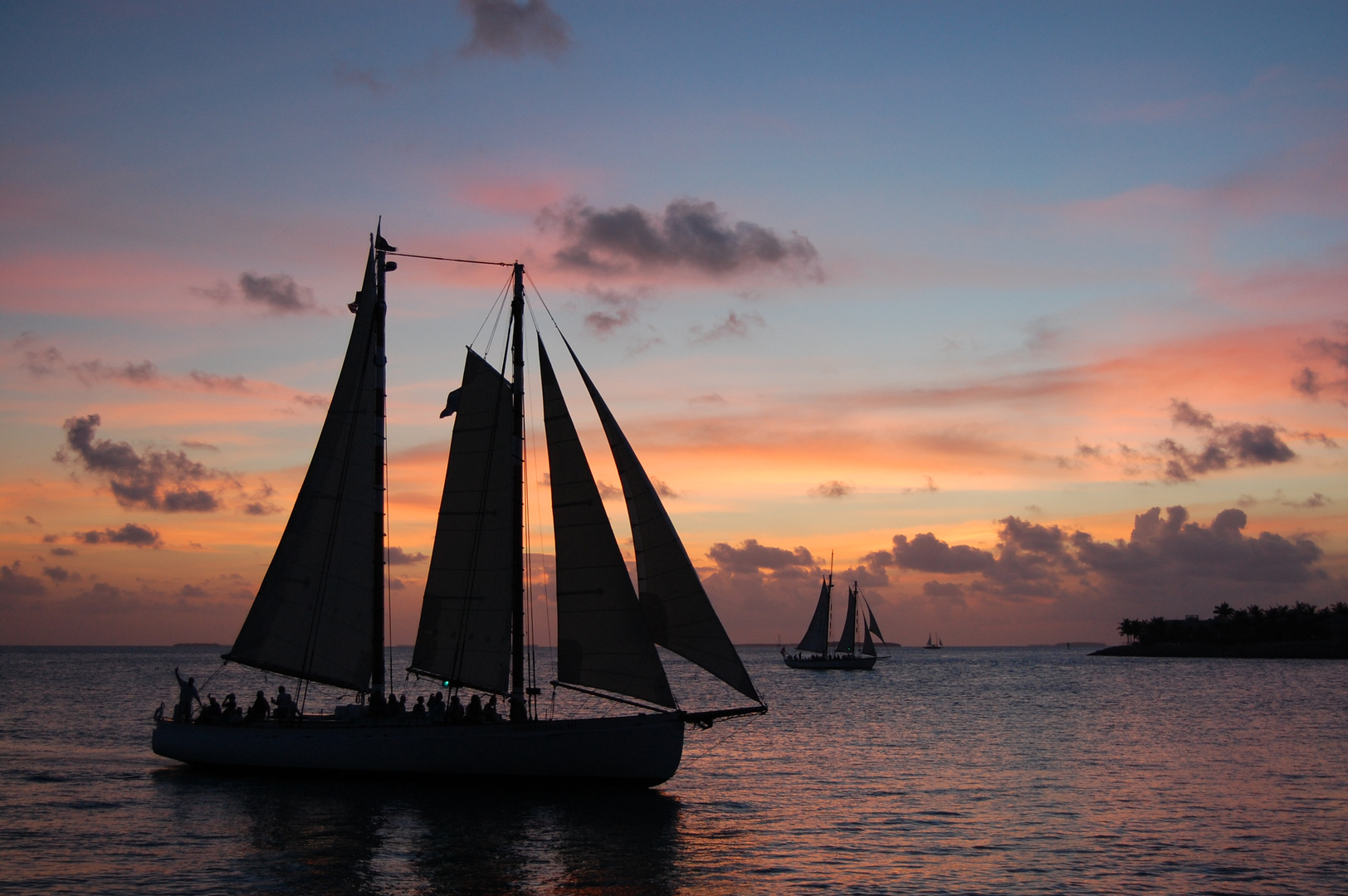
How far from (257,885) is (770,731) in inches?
1612

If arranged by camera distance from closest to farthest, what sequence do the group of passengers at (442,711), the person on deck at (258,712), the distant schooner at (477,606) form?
the distant schooner at (477,606), the group of passengers at (442,711), the person on deck at (258,712)

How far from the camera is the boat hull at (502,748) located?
31.4 m

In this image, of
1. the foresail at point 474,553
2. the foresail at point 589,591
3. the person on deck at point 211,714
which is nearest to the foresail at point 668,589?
the foresail at point 589,591

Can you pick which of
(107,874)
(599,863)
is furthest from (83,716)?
(599,863)

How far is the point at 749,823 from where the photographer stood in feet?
100

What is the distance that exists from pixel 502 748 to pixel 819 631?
11529 centimetres

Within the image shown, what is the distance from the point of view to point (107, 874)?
23641mm

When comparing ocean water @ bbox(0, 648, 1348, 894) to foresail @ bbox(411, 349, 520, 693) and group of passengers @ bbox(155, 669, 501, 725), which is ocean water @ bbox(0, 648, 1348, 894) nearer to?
group of passengers @ bbox(155, 669, 501, 725)

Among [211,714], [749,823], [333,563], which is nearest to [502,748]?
[749,823]

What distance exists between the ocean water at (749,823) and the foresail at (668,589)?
4.73 m

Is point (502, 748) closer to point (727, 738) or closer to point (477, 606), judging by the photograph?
point (477, 606)

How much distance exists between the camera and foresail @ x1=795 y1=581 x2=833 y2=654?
139375 mm

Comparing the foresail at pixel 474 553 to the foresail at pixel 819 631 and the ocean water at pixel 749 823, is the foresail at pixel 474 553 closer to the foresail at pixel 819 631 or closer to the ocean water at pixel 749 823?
the ocean water at pixel 749 823

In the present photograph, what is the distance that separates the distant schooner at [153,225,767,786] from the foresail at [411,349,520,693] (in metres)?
0.05
